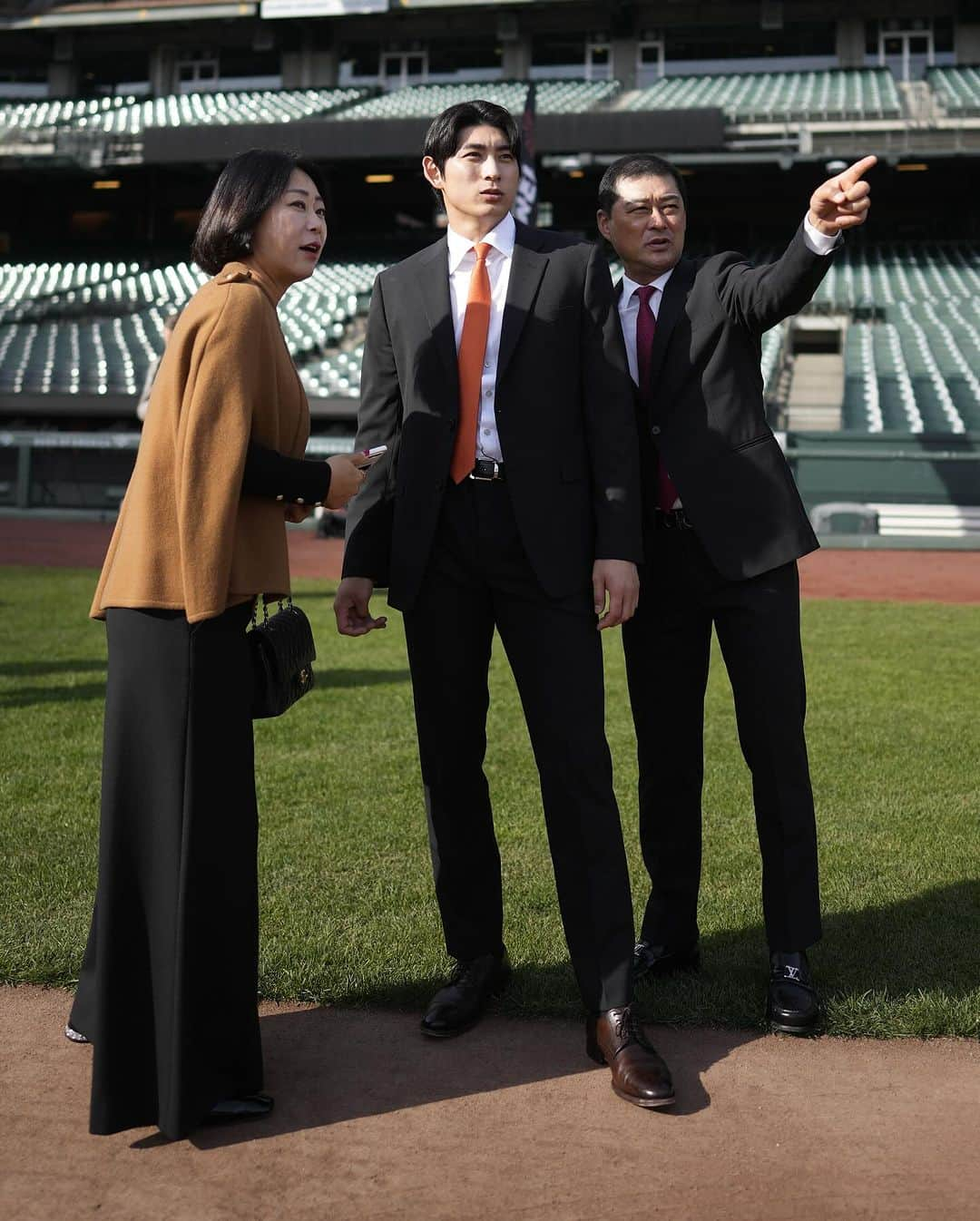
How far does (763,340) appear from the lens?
2181 cm

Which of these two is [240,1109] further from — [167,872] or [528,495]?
[528,495]

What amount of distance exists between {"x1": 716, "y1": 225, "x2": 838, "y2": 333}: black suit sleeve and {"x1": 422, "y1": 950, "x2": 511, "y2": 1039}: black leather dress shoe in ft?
5.77

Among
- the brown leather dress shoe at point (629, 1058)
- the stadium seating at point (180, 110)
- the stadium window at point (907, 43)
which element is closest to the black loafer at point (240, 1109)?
the brown leather dress shoe at point (629, 1058)

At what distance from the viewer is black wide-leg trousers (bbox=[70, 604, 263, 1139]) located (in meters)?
2.61

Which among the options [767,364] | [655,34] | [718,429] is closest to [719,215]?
[655,34]

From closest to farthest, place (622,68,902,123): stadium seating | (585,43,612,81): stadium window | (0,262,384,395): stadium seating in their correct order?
(0,262,384,395): stadium seating → (622,68,902,123): stadium seating → (585,43,612,81): stadium window

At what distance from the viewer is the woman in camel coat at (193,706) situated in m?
2.60

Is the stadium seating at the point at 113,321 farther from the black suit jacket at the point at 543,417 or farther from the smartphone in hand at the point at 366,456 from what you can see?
the smartphone in hand at the point at 366,456

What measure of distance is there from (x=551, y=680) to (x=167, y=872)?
96 centimetres

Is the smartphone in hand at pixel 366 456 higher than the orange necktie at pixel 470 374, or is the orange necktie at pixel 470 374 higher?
the orange necktie at pixel 470 374

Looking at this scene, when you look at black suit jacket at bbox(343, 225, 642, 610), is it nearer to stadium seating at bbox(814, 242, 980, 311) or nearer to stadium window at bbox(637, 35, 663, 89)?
stadium seating at bbox(814, 242, 980, 311)

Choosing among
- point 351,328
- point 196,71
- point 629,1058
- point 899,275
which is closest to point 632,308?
point 629,1058

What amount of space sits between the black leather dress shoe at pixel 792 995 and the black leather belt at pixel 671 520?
3.63 feet

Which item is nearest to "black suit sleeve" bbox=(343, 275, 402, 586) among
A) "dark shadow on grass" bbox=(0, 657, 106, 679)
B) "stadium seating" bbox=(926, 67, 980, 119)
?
"dark shadow on grass" bbox=(0, 657, 106, 679)
